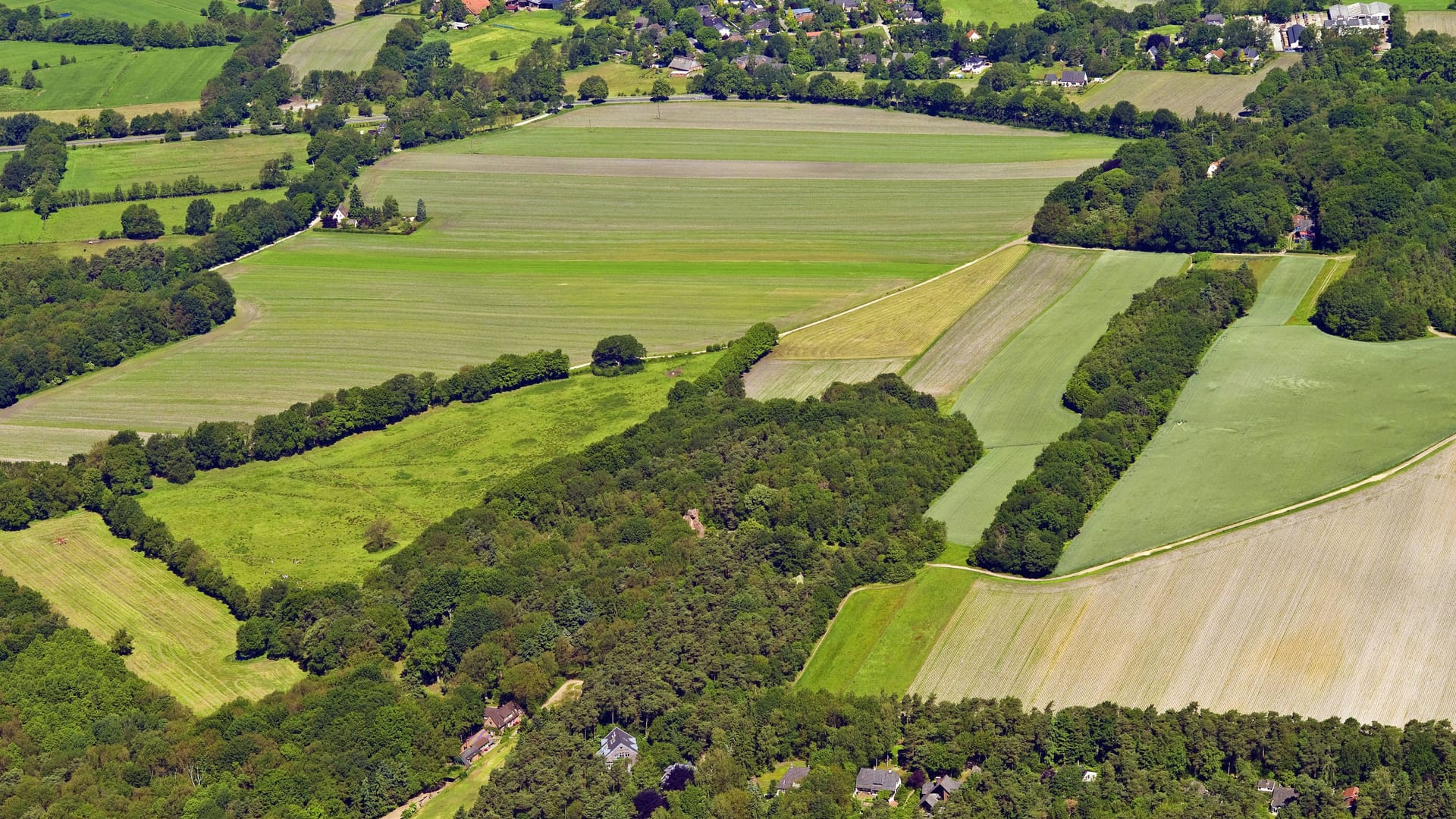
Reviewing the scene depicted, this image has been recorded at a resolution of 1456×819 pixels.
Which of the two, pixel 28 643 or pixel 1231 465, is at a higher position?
pixel 1231 465

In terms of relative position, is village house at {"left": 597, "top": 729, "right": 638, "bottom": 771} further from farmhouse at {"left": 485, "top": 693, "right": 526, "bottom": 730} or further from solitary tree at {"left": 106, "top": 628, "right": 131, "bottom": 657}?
solitary tree at {"left": 106, "top": 628, "right": 131, "bottom": 657}

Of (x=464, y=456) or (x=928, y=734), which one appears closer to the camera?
(x=928, y=734)

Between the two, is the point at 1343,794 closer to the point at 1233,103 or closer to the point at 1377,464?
the point at 1377,464

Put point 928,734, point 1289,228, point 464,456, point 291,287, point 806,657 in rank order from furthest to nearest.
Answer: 1. point 291,287
2. point 1289,228
3. point 464,456
4. point 806,657
5. point 928,734

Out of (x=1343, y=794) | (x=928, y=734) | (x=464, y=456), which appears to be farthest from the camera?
(x=464, y=456)

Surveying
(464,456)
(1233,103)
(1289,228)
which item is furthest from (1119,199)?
(464,456)

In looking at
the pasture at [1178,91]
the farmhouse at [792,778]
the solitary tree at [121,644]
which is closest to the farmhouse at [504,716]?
the farmhouse at [792,778]
